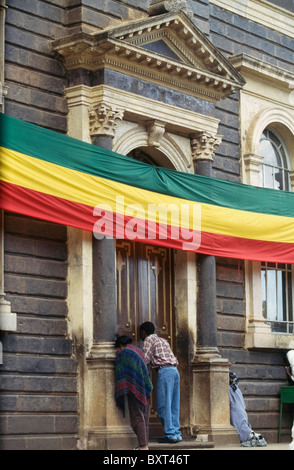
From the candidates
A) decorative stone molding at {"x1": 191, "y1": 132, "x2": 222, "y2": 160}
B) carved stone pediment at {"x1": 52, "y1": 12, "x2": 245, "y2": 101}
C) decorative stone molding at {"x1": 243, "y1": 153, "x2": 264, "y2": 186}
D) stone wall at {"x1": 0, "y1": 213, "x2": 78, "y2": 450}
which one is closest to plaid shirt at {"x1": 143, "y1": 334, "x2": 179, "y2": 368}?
stone wall at {"x1": 0, "y1": 213, "x2": 78, "y2": 450}

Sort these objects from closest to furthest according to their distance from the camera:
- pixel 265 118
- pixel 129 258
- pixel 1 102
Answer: pixel 1 102
pixel 129 258
pixel 265 118

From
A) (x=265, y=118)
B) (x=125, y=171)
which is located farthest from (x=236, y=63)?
(x=125, y=171)

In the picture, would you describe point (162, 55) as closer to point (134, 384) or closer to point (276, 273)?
point (134, 384)

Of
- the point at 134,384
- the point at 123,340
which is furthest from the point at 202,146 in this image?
the point at 134,384

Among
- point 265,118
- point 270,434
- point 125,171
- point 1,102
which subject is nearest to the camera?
point 1,102

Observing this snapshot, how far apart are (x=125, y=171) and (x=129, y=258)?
1.69 m

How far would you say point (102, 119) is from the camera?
1670 centimetres

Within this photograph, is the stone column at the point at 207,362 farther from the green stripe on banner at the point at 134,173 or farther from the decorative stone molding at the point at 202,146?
the green stripe on banner at the point at 134,173

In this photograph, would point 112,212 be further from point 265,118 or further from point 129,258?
point 265,118

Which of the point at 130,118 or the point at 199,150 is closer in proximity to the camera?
the point at 130,118

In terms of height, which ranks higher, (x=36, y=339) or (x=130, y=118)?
(x=130, y=118)

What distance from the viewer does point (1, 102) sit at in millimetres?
15531

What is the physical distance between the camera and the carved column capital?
54.8ft

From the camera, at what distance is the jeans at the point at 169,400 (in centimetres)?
1644
